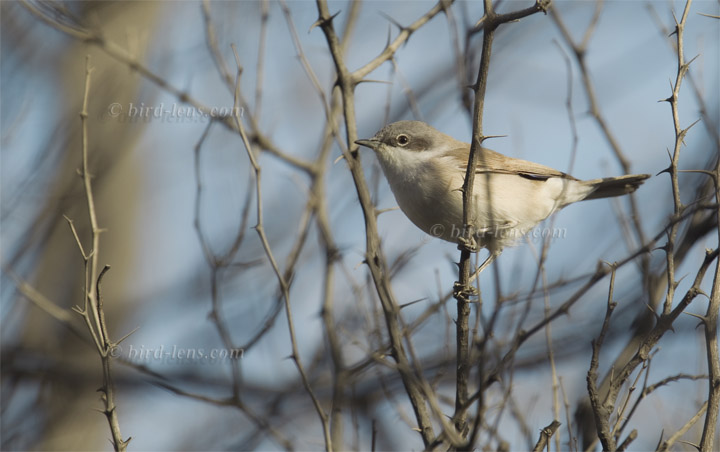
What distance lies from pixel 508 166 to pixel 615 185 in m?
0.91

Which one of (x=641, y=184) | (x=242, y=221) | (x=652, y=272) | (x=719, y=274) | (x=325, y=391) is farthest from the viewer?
(x=325, y=391)

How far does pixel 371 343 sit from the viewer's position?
4.52 metres

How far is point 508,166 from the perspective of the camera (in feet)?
19.4

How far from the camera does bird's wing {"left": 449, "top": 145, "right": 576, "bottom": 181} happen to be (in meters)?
5.70

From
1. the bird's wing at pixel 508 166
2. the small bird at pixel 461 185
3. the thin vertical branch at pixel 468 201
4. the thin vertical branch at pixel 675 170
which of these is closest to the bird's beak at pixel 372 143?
the small bird at pixel 461 185

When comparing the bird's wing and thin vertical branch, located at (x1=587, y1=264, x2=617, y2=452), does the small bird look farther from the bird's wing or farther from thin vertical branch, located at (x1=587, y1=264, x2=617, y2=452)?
thin vertical branch, located at (x1=587, y1=264, x2=617, y2=452)

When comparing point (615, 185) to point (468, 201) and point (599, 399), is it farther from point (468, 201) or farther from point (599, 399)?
point (599, 399)

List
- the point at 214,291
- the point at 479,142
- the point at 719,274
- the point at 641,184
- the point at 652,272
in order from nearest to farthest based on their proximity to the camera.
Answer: the point at 719,274, the point at 479,142, the point at 214,291, the point at 652,272, the point at 641,184

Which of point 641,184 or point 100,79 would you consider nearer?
point 641,184

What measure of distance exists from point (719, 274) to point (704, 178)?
254 cm

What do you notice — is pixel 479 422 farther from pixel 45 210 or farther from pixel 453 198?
pixel 45 210

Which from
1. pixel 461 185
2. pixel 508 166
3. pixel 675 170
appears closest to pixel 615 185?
pixel 508 166

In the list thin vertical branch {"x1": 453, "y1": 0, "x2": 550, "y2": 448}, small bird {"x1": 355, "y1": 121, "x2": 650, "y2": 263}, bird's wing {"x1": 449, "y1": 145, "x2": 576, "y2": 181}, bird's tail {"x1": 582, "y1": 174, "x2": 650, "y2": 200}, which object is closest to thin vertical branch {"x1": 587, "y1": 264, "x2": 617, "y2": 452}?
thin vertical branch {"x1": 453, "y1": 0, "x2": 550, "y2": 448}

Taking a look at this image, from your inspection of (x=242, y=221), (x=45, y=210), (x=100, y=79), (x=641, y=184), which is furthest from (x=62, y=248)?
(x=641, y=184)
